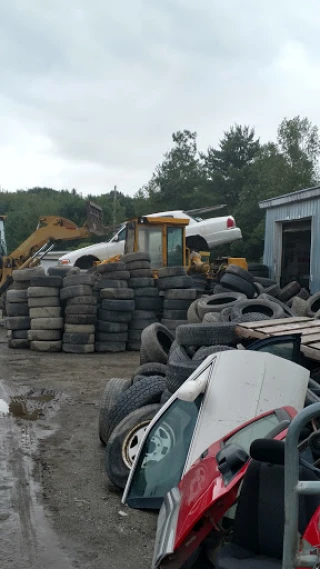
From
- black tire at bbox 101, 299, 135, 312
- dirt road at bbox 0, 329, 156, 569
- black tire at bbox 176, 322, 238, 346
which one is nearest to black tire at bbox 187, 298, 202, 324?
black tire at bbox 101, 299, 135, 312

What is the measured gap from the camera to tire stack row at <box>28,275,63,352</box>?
1246 centimetres

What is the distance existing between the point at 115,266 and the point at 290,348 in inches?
307

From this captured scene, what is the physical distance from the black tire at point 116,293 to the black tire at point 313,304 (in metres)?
3.77

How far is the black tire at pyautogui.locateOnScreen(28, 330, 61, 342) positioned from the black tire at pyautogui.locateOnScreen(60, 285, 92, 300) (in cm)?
76

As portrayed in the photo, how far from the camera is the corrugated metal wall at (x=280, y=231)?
13469mm

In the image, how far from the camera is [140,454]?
15.2 feet

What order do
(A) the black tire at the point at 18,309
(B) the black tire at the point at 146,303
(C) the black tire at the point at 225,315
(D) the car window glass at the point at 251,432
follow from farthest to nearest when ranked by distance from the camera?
(B) the black tire at the point at 146,303
(A) the black tire at the point at 18,309
(C) the black tire at the point at 225,315
(D) the car window glass at the point at 251,432

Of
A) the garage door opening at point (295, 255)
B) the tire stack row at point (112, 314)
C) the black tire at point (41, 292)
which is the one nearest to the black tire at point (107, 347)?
the tire stack row at point (112, 314)

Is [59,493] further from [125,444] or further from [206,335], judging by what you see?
[206,335]

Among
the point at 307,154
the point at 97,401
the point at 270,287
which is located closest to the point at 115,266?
the point at 270,287

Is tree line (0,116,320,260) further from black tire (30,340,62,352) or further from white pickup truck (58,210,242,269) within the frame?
black tire (30,340,62,352)

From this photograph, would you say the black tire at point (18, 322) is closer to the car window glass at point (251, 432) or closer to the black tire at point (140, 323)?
the black tire at point (140, 323)

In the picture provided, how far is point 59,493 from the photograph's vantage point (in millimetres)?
4996

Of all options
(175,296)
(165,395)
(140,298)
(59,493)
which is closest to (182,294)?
(175,296)
